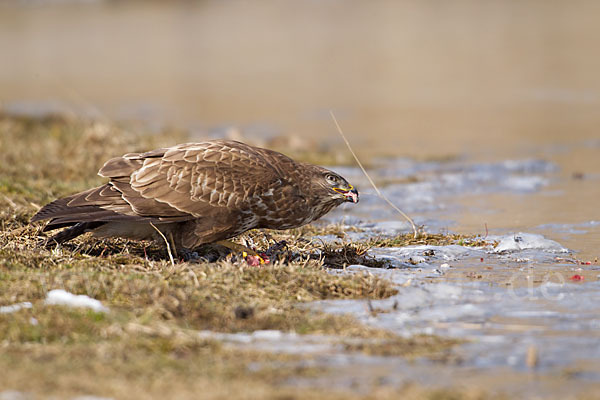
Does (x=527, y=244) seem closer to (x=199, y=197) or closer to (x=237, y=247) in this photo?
(x=237, y=247)

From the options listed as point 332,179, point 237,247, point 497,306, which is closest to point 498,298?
point 497,306

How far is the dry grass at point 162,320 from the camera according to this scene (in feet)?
13.7

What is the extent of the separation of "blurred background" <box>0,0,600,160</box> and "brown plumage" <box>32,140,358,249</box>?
22.9 ft

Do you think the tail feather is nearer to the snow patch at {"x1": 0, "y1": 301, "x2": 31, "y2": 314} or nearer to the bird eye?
the snow patch at {"x1": 0, "y1": 301, "x2": 31, "y2": 314}

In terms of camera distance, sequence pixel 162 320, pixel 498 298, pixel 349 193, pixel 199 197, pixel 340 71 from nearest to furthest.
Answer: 1. pixel 162 320
2. pixel 498 298
3. pixel 199 197
4. pixel 349 193
5. pixel 340 71

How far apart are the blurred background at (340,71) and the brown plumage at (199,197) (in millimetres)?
6992

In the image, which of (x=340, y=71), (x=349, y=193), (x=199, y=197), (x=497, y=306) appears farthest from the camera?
(x=340, y=71)

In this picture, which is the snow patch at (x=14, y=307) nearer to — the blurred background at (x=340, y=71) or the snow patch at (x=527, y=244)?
the snow patch at (x=527, y=244)

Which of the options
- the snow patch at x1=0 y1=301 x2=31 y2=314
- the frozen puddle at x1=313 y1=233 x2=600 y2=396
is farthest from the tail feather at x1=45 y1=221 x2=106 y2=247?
the frozen puddle at x1=313 y1=233 x2=600 y2=396

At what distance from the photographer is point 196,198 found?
6691 mm

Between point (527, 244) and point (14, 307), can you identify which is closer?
point (14, 307)

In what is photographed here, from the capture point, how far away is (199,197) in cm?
668

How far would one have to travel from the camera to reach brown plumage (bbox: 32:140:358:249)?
6.64m

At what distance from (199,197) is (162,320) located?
66.8 inches
